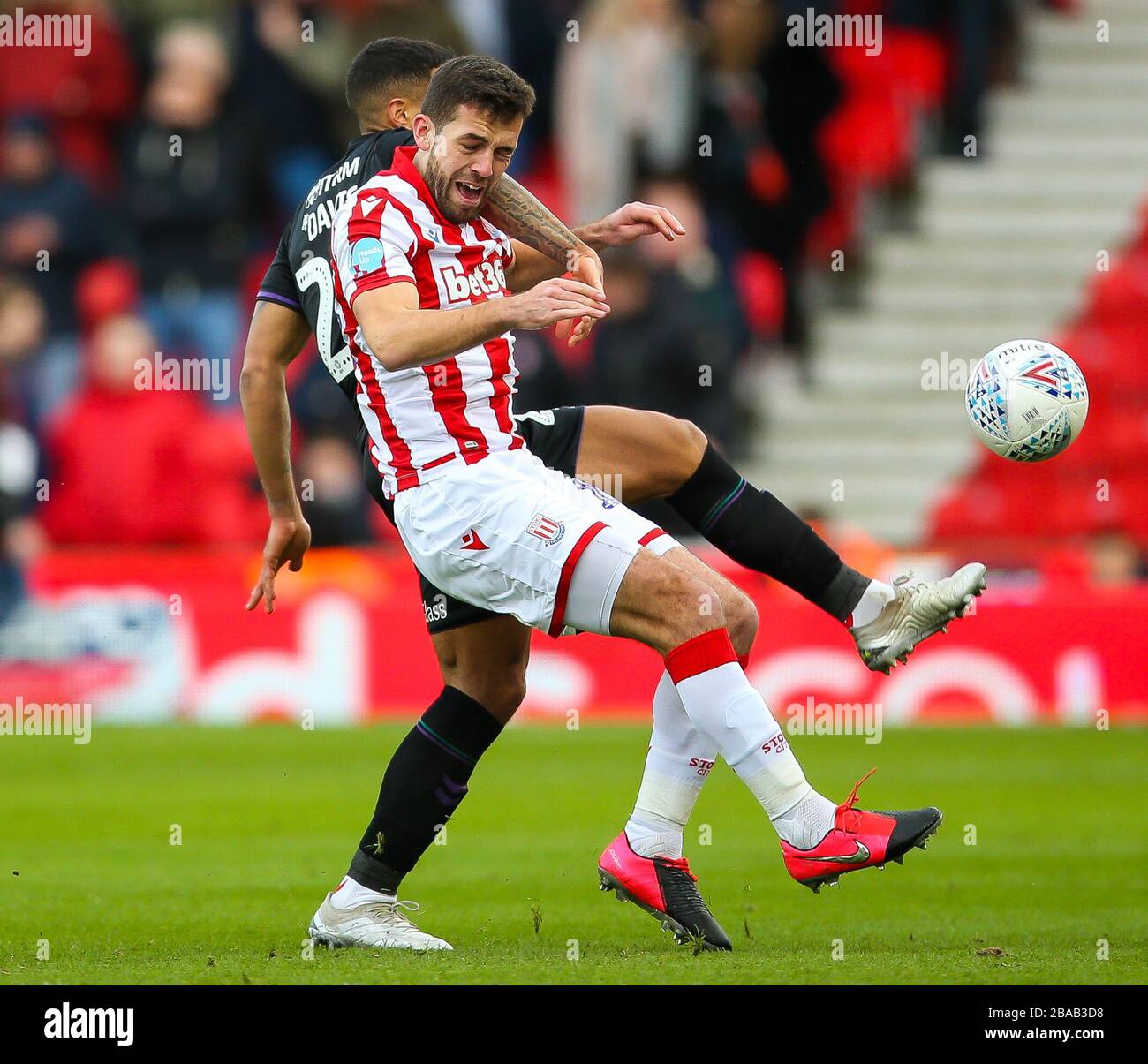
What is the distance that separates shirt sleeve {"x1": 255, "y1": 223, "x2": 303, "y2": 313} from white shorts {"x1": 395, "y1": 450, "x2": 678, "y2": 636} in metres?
0.76

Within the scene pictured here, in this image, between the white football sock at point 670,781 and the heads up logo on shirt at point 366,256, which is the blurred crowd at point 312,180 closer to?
the white football sock at point 670,781

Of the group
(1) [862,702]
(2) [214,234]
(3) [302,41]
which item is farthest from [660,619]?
(3) [302,41]

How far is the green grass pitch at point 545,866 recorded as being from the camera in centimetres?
522

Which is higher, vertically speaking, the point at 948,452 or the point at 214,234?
the point at 214,234

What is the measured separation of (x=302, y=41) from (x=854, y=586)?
1059 centimetres

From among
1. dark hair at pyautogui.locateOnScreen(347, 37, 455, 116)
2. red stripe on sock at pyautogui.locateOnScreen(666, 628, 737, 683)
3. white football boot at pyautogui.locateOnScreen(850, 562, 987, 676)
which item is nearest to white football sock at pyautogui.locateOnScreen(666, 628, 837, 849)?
red stripe on sock at pyautogui.locateOnScreen(666, 628, 737, 683)

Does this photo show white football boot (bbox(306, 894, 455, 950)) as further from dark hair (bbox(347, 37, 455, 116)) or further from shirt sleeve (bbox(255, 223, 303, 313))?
dark hair (bbox(347, 37, 455, 116))

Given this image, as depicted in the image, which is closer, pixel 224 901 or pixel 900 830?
pixel 900 830

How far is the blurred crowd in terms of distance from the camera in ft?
43.9

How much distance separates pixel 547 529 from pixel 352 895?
1335mm

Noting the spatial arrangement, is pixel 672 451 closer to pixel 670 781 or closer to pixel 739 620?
pixel 739 620

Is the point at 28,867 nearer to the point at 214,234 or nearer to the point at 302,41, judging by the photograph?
the point at 214,234

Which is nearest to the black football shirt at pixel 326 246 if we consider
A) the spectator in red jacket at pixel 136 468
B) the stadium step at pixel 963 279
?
the spectator in red jacket at pixel 136 468

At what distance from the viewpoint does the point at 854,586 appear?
5.78 m
